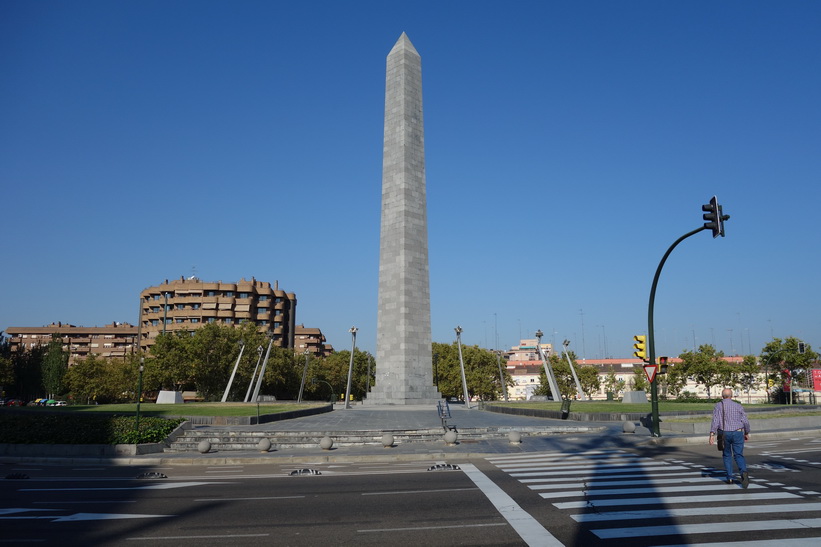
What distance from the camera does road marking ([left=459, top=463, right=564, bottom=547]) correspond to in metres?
7.48

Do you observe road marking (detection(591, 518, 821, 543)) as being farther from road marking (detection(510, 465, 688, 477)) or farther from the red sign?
the red sign

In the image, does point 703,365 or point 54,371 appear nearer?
point 703,365

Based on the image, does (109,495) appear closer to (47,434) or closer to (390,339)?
(47,434)

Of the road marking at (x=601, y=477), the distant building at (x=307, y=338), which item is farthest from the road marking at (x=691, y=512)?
the distant building at (x=307, y=338)

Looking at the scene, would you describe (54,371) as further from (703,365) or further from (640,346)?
(703,365)

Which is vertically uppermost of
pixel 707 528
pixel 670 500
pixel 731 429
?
pixel 731 429

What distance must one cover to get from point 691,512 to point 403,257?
3607 centimetres

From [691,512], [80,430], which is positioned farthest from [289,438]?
[691,512]

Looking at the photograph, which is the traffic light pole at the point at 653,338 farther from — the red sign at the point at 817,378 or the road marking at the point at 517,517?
the red sign at the point at 817,378

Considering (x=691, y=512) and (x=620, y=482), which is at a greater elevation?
(x=691, y=512)

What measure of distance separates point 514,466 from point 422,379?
29.8 meters

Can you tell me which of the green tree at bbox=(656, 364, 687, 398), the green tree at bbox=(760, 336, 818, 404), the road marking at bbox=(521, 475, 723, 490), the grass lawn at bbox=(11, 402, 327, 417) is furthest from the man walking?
the green tree at bbox=(656, 364, 687, 398)

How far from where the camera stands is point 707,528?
7977mm

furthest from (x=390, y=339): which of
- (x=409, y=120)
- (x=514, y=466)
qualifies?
(x=514, y=466)
